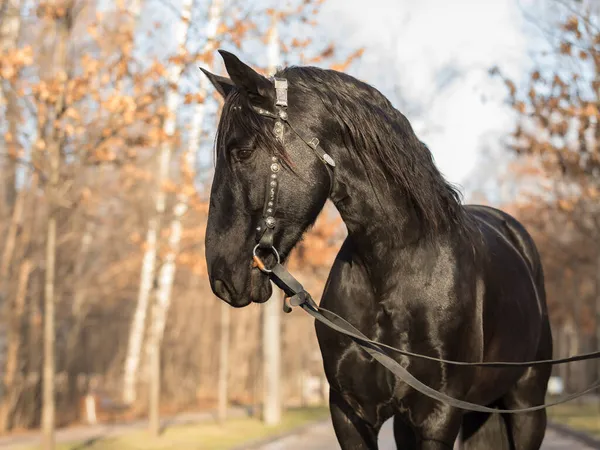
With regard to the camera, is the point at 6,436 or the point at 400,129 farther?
the point at 6,436

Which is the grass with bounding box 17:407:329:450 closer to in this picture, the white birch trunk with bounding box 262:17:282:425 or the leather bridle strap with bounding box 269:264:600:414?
the white birch trunk with bounding box 262:17:282:425

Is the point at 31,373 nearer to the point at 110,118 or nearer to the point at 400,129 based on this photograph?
the point at 110,118

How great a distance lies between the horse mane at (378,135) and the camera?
11.7 ft

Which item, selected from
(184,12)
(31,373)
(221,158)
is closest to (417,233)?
(221,158)

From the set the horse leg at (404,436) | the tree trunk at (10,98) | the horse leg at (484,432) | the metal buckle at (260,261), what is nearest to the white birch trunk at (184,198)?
the tree trunk at (10,98)

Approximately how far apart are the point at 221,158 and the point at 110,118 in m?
7.16

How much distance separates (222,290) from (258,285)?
145mm

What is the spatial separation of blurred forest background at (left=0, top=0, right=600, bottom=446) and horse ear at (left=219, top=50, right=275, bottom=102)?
6947 mm

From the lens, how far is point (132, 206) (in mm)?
21828

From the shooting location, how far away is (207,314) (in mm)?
28031

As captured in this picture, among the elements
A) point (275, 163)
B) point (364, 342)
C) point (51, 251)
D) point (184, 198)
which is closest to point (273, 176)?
point (275, 163)

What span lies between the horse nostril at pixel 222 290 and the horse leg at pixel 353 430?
2.97 ft

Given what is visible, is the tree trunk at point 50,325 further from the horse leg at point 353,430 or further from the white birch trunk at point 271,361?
the white birch trunk at point 271,361

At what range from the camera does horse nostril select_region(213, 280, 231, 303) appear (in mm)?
3326
